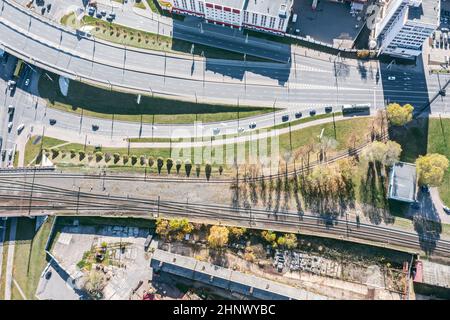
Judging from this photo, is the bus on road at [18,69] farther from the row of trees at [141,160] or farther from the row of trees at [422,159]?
the row of trees at [422,159]

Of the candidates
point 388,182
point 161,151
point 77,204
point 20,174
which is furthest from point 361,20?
point 20,174

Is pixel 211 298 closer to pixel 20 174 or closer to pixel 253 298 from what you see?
pixel 253 298

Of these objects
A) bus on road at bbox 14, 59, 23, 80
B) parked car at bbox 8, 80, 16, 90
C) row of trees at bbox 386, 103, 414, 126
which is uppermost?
bus on road at bbox 14, 59, 23, 80

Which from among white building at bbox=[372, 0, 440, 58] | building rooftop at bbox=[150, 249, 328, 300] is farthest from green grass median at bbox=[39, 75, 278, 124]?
building rooftop at bbox=[150, 249, 328, 300]

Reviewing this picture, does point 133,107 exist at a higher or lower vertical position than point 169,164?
higher

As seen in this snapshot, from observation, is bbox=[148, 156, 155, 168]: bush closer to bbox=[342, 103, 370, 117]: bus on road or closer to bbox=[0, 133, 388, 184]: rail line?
bbox=[0, 133, 388, 184]: rail line

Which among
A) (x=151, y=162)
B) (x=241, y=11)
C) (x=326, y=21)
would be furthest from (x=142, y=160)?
(x=326, y=21)

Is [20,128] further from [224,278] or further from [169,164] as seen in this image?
[224,278]
